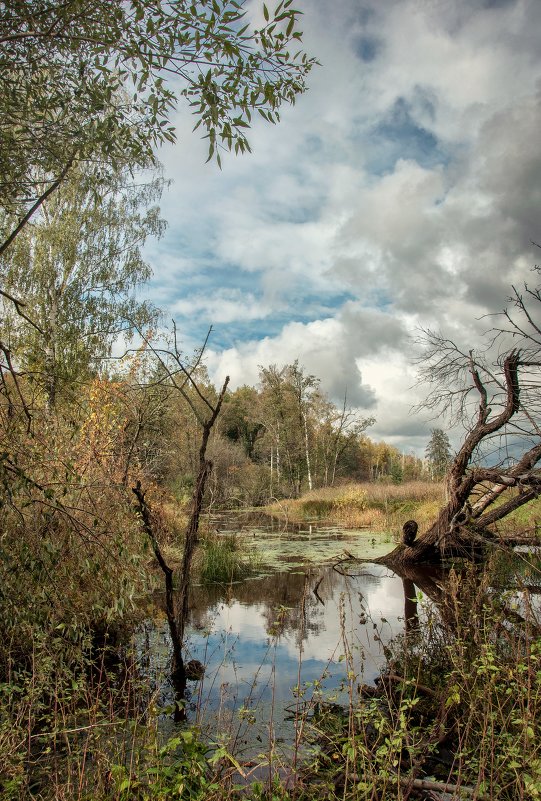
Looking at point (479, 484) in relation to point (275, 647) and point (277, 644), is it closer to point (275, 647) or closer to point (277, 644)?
point (277, 644)

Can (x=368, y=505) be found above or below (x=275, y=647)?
above

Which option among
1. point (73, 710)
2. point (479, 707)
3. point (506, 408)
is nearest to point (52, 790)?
point (73, 710)

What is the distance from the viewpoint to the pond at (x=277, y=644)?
13.4ft

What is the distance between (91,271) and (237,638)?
12.4 meters

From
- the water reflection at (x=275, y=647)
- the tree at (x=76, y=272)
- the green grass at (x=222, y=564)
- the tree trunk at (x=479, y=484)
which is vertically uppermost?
the tree at (x=76, y=272)

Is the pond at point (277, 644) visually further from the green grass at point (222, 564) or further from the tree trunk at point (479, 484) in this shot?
the tree trunk at point (479, 484)

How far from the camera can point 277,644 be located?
6797 millimetres

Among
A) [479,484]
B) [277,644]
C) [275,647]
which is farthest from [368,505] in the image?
[275,647]

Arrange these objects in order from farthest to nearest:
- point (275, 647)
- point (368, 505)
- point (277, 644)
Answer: point (368, 505)
point (277, 644)
point (275, 647)

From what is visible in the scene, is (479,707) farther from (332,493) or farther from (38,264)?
(332,493)

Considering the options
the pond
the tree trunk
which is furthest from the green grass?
the tree trunk

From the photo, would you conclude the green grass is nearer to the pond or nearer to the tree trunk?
the pond

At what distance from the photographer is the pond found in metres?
4.10

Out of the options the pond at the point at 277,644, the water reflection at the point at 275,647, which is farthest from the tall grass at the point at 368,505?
the water reflection at the point at 275,647
